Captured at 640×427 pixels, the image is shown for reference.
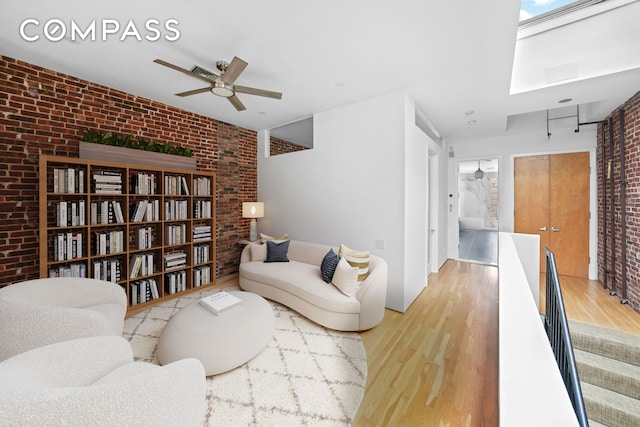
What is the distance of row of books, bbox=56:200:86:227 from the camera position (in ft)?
8.76

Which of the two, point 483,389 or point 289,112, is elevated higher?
point 289,112

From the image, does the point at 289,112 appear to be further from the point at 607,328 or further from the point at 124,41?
the point at 607,328

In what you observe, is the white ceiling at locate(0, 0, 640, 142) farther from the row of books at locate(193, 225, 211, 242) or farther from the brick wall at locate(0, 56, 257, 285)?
the row of books at locate(193, 225, 211, 242)

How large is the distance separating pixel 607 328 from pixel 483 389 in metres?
2.10

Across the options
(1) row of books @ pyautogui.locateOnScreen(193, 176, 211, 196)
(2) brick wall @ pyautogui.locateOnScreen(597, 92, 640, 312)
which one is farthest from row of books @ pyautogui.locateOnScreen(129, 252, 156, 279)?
(2) brick wall @ pyautogui.locateOnScreen(597, 92, 640, 312)

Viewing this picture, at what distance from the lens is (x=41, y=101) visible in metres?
2.77

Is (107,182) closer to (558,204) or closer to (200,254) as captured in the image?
(200,254)

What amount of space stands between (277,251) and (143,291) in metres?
1.84

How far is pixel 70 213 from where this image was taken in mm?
2752

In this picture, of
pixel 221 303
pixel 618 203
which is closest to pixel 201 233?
pixel 221 303

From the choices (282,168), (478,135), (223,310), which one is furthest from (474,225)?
(223,310)

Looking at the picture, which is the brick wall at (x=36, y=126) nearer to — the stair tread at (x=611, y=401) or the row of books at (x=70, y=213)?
the row of books at (x=70, y=213)

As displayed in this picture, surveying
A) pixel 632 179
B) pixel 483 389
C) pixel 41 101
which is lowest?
pixel 483 389

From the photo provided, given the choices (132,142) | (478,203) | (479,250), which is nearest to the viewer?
(132,142)
